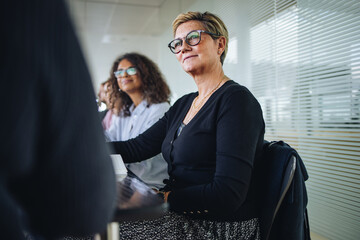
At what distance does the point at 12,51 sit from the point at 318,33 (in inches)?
82.8

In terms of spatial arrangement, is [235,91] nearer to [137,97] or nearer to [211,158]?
[211,158]

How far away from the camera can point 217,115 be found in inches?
44.5

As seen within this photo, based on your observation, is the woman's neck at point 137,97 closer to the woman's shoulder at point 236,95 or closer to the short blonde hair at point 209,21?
the short blonde hair at point 209,21

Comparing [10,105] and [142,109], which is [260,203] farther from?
[142,109]

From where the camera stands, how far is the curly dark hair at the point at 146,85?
2377 mm

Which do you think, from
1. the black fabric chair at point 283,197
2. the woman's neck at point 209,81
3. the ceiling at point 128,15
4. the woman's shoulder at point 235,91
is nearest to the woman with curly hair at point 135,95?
the woman's neck at point 209,81

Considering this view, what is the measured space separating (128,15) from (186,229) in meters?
5.06

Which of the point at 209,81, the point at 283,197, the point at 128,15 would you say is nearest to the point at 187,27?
the point at 209,81

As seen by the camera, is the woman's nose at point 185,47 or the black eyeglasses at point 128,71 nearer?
the woman's nose at point 185,47

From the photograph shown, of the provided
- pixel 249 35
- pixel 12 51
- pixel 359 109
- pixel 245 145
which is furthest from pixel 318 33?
pixel 12 51

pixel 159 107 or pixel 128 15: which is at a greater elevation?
pixel 128 15

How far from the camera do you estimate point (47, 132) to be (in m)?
0.35

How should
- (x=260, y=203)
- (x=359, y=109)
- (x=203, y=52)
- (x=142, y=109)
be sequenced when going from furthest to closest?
(x=142, y=109)
(x=359, y=109)
(x=203, y=52)
(x=260, y=203)

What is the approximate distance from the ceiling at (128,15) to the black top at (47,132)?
419 cm
